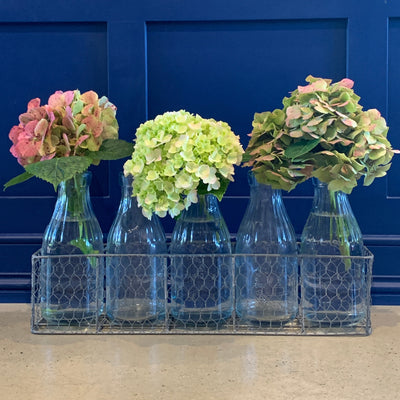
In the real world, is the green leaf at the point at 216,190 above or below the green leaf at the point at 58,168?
below

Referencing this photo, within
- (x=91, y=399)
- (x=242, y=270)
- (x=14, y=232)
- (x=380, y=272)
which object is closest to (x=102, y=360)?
(x=91, y=399)

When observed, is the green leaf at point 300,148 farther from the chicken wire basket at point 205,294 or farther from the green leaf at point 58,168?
the green leaf at point 58,168

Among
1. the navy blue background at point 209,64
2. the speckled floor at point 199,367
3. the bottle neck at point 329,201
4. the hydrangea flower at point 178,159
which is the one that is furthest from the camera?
the navy blue background at point 209,64

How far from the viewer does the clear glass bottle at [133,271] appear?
102cm

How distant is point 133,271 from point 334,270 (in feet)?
1.19

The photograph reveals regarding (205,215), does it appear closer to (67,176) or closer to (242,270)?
(242,270)

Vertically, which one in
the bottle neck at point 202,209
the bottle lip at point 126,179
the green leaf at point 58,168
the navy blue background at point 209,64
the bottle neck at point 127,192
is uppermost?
the navy blue background at point 209,64

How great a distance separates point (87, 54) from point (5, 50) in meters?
0.17

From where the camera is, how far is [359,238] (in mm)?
1012

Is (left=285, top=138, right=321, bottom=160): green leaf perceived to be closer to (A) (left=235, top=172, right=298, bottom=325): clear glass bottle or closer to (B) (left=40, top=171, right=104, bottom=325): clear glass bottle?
(A) (left=235, top=172, right=298, bottom=325): clear glass bottle

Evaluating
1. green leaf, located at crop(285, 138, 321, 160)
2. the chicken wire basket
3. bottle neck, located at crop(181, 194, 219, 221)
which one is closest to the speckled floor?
the chicken wire basket

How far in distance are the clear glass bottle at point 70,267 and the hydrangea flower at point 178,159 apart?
6.3 inches

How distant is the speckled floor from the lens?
2.58 ft

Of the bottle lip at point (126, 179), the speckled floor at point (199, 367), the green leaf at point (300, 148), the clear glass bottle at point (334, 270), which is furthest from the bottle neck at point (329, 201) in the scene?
the bottle lip at point (126, 179)
